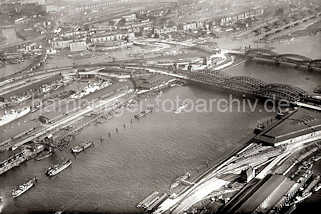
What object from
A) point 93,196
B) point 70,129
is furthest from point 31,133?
point 93,196

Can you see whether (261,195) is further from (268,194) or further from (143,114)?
(143,114)

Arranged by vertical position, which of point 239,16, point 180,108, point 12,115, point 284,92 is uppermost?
point 239,16

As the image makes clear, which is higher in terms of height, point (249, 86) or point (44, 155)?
point (249, 86)

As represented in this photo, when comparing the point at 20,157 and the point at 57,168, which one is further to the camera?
the point at 20,157

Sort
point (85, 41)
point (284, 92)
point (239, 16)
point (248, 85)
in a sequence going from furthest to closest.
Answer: point (239, 16) < point (85, 41) < point (248, 85) < point (284, 92)

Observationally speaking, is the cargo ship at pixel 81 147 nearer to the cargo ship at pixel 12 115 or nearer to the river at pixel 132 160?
the river at pixel 132 160

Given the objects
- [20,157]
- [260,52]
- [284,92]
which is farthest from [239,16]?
[20,157]

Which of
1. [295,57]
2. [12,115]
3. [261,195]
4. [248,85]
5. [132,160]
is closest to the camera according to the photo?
[261,195]
